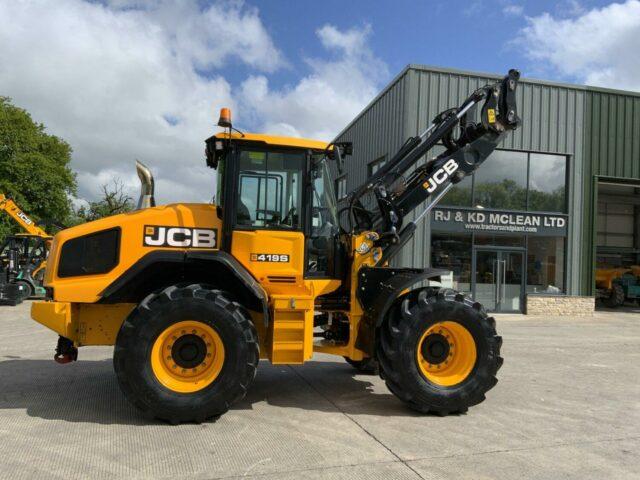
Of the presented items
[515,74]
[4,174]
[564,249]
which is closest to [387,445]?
[515,74]

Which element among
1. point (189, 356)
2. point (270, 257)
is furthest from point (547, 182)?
point (189, 356)

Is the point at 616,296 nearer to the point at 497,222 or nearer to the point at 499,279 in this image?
the point at 499,279

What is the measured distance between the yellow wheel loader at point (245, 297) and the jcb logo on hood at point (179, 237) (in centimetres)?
1

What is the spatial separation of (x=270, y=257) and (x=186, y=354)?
51.3 inches

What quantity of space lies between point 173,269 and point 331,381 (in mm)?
2672

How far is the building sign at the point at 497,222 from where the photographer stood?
1587 cm

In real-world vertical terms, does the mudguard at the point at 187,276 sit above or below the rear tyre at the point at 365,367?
above

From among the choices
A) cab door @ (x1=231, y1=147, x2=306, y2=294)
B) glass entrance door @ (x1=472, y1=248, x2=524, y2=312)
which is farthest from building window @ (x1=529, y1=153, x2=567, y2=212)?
cab door @ (x1=231, y1=147, x2=306, y2=294)

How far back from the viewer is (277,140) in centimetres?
550

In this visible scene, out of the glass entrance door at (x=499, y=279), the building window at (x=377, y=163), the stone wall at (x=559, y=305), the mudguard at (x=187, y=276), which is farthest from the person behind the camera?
the building window at (x=377, y=163)

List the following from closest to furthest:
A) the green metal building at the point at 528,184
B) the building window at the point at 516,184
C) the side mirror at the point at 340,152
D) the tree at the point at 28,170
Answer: the side mirror at the point at 340,152
the green metal building at the point at 528,184
the building window at the point at 516,184
the tree at the point at 28,170

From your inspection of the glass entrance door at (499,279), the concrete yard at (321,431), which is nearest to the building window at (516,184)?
the glass entrance door at (499,279)

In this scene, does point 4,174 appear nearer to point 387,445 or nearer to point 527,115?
point 527,115

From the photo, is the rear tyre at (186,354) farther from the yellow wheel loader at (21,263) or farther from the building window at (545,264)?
the building window at (545,264)
